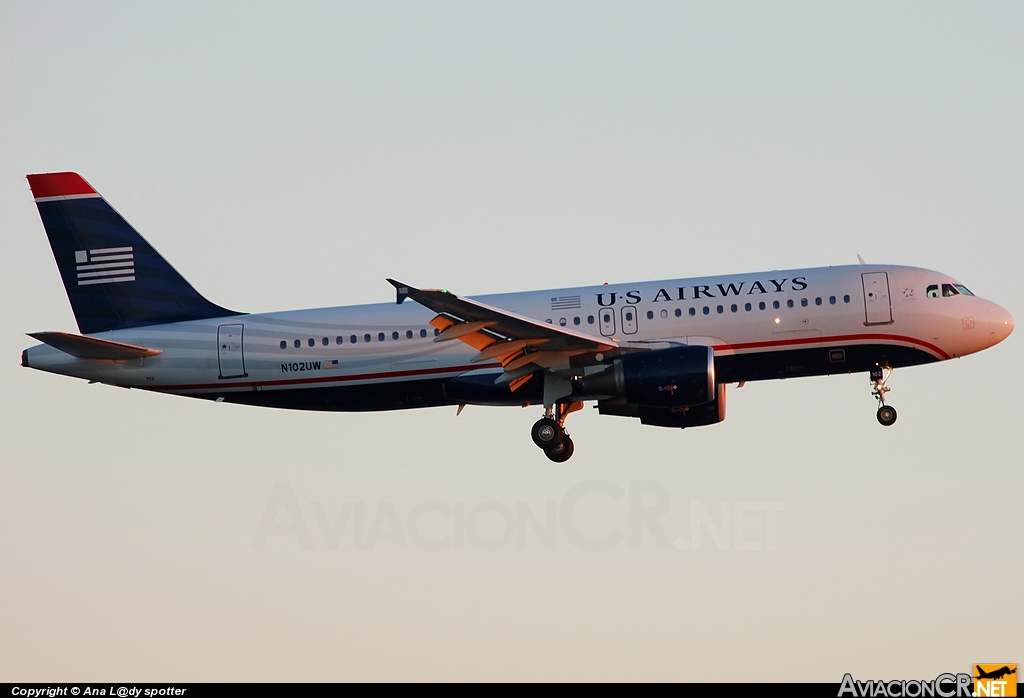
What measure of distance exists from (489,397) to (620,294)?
4.49 metres

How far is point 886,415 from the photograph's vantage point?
4169 cm

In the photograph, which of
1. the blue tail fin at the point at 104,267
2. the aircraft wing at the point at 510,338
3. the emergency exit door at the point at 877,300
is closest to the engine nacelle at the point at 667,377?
the aircraft wing at the point at 510,338

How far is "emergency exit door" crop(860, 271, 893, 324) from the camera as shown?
133 feet

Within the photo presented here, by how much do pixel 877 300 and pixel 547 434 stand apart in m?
9.47

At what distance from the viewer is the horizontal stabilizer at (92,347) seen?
40.7 m

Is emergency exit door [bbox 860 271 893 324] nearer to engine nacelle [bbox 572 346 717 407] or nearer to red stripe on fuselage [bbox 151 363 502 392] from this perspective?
engine nacelle [bbox 572 346 717 407]

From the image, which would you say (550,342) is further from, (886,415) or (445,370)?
(886,415)

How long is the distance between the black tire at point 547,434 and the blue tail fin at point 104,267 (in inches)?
377

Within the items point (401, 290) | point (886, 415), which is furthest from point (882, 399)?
point (401, 290)

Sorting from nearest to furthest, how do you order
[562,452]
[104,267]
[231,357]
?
[562,452]
[231,357]
[104,267]

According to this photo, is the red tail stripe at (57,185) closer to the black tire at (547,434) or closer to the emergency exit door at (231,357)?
the emergency exit door at (231,357)

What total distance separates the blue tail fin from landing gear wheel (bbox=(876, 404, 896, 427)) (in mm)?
18402

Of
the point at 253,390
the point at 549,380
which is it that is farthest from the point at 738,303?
the point at 253,390

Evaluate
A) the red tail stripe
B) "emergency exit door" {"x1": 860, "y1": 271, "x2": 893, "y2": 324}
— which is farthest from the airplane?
the red tail stripe
